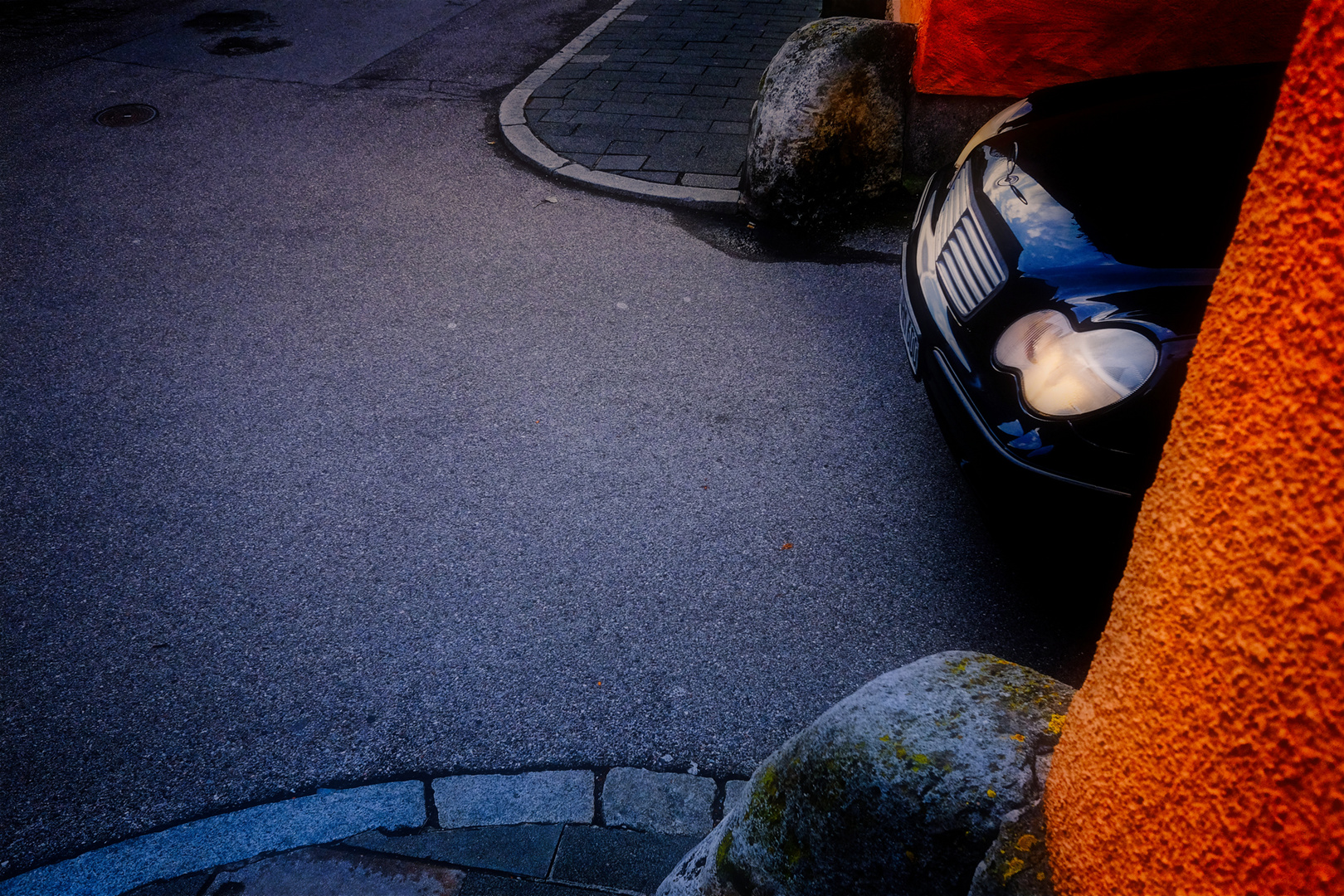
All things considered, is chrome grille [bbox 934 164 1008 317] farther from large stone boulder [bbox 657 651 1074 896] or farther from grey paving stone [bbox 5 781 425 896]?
grey paving stone [bbox 5 781 425 896]

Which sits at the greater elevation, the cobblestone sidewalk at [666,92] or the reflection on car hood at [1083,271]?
the reflection on car hood at [1083,271]

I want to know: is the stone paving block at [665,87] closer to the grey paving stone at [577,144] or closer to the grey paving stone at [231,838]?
the grey paving stone at [577,144]

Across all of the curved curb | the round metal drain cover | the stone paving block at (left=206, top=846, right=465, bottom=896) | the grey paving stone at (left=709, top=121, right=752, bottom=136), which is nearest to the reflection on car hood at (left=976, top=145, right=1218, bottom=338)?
the stone paving block at (left=206, top=846, right=465, bottom=896)

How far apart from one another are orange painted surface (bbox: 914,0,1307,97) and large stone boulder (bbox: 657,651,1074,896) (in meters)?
4.81

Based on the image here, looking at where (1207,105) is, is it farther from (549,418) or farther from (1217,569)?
(1217,569)

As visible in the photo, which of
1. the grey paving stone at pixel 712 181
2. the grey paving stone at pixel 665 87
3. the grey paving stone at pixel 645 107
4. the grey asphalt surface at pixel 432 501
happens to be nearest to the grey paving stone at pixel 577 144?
the grey paving stone at pixel 645 107

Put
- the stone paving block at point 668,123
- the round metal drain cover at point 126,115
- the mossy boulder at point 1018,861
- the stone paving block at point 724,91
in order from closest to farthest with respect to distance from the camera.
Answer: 1. the mossy boulder at point 1018,861
2. the stone paving block at point 668,123
3. the round metal drain cover at point 126,115
4. the stone paving block at point 724,91

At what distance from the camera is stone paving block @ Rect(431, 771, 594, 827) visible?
2.35m

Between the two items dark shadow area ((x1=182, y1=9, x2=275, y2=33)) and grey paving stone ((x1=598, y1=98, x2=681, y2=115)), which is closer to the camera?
grey paving stone ((x1=598, y1=98, x2=681, y2=115))

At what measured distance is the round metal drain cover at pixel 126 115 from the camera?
6.81 m

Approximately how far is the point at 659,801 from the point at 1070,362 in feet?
5.88

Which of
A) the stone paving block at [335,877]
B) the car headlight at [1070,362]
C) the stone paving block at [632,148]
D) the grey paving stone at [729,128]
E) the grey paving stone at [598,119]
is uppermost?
the car headlight at [1070,362]

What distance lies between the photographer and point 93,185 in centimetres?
585

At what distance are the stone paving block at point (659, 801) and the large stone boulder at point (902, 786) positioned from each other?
1079 millimetres
